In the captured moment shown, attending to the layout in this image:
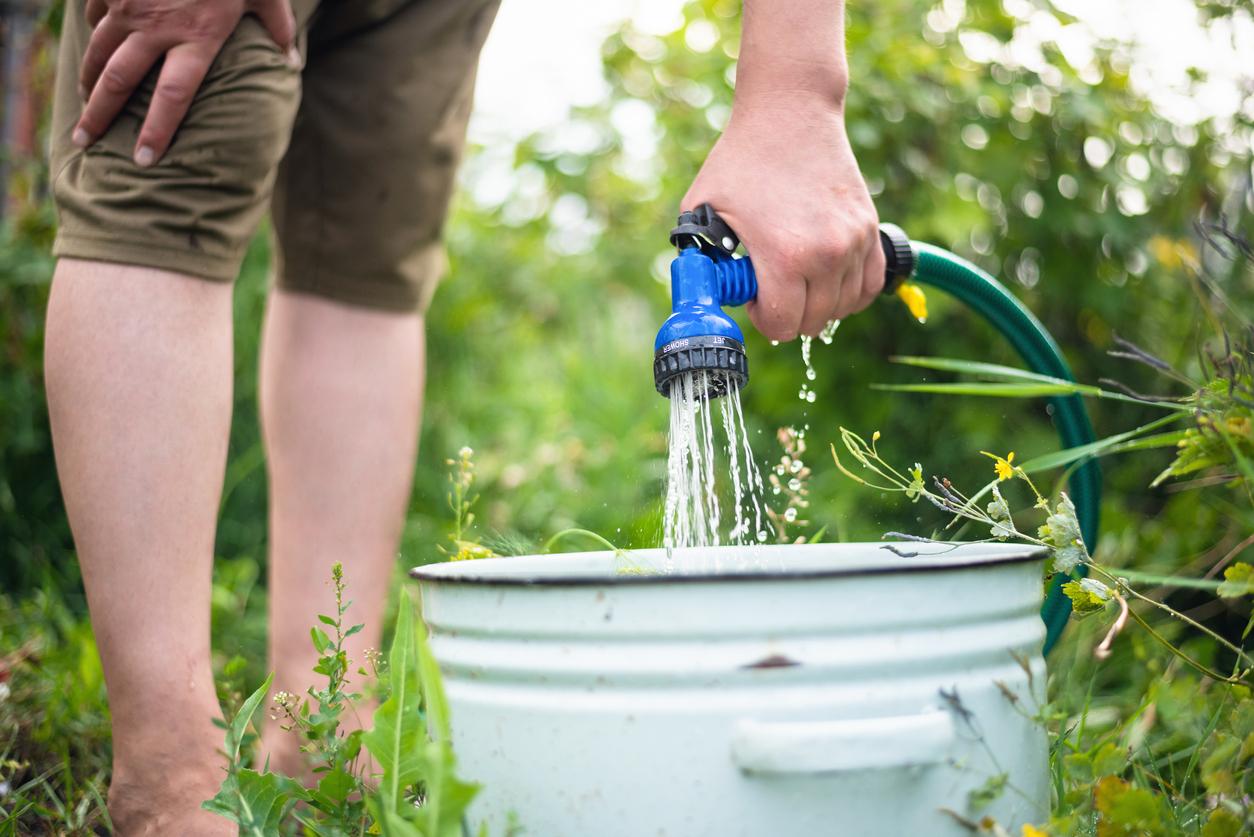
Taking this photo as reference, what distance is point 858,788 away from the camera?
0.76 meters

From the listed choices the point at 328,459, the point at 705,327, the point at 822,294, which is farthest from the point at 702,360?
the point at 328,459

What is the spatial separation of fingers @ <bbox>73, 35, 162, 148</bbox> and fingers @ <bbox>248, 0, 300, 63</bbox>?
0.11m

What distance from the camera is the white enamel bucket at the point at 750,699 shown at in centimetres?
75

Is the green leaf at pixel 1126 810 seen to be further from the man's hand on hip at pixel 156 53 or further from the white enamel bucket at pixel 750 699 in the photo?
the man's hand on hip at pixel 156 53

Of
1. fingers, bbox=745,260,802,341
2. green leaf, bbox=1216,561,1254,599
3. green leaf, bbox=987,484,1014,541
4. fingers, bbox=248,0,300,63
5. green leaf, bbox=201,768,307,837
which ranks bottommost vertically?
green leaf, bbox=201,768,307,837

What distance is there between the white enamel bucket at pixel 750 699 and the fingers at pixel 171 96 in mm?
640

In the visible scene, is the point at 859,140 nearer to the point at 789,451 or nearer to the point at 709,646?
the point at 789,451

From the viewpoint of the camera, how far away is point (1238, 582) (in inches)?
36.1

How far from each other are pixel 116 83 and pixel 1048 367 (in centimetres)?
106

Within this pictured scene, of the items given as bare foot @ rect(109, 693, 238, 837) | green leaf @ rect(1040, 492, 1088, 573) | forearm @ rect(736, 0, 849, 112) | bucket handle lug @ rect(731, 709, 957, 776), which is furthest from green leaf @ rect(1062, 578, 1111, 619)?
bare foot @ rect(109, 693, 238, 837)

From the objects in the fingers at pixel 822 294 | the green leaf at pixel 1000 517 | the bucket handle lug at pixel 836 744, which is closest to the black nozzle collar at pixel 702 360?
the fingers at pixel 822 294

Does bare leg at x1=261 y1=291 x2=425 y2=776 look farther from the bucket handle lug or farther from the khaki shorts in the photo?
the bucket handle lug

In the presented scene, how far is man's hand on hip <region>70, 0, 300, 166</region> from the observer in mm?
1130

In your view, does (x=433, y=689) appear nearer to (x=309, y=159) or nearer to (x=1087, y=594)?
(x=1087, y=594)
